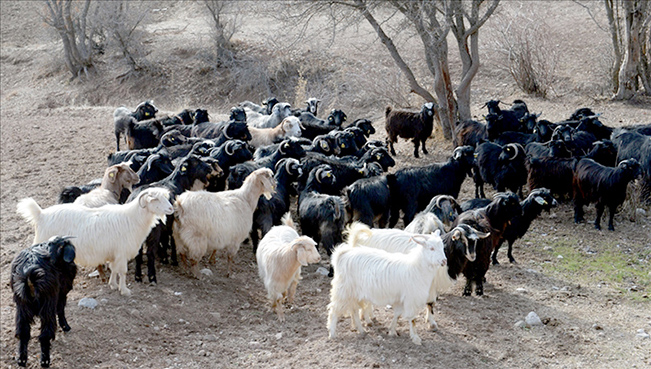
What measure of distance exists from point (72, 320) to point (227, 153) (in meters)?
3.99

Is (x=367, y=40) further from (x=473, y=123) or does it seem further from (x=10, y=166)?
(x=10, y=166)

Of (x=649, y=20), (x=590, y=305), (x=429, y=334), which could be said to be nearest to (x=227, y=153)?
(x=429, y=334)

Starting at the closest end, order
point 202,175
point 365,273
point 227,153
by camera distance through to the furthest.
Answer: point 365,273 < point 202,175 < point 227,153

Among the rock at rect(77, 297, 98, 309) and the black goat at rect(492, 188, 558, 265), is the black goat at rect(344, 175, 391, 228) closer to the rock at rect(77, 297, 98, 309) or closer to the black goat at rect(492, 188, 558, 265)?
the black goat at rect(492, 188, 558, 265)

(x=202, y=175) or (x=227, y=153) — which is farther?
(x=227, y=153)

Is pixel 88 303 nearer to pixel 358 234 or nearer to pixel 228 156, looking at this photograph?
pixel 358 234

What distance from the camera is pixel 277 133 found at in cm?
1195

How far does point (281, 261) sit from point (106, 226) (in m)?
1.93

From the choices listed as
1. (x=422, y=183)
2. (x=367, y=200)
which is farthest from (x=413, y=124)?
(x=367, y=200)

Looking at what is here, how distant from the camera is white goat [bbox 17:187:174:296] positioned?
689cm

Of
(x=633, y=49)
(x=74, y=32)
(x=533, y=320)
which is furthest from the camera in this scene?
(x=74, y=32)

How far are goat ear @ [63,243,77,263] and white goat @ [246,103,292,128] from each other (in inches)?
302

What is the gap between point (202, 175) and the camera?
8562 mm

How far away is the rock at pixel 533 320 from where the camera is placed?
6.69 metres
